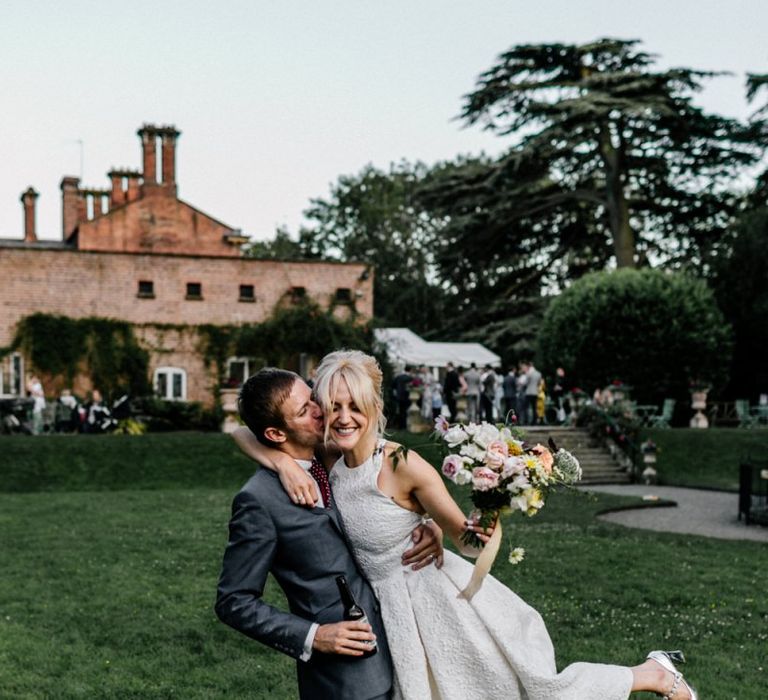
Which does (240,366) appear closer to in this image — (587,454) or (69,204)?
(587,454)

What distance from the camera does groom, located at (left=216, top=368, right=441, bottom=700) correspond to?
3.02 m

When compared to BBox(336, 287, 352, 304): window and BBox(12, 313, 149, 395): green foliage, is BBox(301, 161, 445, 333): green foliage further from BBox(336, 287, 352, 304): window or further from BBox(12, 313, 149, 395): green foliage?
BBox(12, 313, 149, 395): green foliage

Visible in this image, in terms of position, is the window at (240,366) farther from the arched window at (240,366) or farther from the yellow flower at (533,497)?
the yellow flower at (533,497)

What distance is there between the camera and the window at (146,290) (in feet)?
114

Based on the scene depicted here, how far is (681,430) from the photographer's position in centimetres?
2777

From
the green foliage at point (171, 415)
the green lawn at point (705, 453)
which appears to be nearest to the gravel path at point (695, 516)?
the green lawn at point (705, 453)

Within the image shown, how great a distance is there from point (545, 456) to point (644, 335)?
1159 inches

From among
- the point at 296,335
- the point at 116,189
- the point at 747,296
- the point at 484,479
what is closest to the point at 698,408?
the point at 747,296

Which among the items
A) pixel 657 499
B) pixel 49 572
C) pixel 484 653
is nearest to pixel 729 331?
pixel 657 499

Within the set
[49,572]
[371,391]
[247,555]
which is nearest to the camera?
[247,555]

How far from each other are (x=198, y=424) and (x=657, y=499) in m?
17.7

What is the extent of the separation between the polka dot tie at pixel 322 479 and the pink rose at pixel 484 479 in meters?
0.52

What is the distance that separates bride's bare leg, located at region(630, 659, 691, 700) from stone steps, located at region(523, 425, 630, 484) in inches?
716

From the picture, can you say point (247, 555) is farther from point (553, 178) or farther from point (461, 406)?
point (553, 178)
